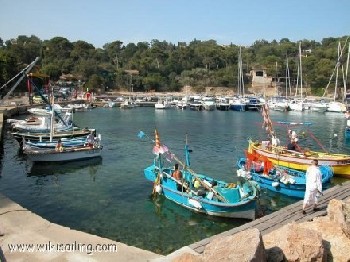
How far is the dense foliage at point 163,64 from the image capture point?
363 ft

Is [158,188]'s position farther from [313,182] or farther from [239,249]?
[239,249]

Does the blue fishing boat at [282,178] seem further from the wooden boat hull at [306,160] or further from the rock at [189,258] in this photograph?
the rock at [189,258]

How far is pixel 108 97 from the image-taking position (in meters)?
103

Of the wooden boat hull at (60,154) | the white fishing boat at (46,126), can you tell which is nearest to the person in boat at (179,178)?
the wooden boat hull at (60,154)

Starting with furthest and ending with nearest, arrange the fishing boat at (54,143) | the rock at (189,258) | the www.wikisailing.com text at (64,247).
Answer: the fishing boat at (54,143), the www.wikisailing.com text at (64,247), the rock at (189,258)

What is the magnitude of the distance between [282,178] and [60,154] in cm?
1634

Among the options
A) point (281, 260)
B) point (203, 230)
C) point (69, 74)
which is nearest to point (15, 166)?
point (203, 230)

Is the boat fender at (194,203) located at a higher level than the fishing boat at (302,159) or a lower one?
lower

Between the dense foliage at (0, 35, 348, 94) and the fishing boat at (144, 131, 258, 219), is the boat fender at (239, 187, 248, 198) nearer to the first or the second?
the fishing boat at (144, 131, 258, 219)

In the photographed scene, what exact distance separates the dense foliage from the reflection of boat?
250 ft

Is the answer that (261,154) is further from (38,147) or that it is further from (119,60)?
(119,60)

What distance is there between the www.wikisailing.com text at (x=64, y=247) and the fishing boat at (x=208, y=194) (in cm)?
720

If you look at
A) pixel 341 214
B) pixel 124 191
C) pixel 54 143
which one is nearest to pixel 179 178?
pixel 124 191

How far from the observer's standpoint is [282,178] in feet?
67.7
